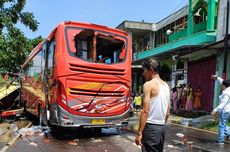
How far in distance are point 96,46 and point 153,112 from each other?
6.76 meters

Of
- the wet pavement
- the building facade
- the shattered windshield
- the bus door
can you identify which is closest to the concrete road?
the wet pavement

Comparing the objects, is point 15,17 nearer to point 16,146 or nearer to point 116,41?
point 116,41

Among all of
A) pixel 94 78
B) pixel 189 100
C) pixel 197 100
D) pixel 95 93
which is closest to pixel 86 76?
pixel 94 78

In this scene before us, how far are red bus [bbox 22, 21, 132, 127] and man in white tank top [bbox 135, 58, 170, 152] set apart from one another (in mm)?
5916

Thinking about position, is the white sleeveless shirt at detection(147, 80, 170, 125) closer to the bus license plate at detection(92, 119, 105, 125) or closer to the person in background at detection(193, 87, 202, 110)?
the bus license plate at detection(92, 119, 105, 125)

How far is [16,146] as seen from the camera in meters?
10.3

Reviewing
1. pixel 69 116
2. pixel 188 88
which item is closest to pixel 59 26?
pixel 69 116

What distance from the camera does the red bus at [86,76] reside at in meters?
11.3

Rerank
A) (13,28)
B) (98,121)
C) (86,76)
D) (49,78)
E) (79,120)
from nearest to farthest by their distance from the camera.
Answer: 1. (79,120)
2. (86,76)
3. (98,121)
4. (49,78)
5. (13,28)

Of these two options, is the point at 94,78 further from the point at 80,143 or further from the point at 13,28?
the point at 13,28

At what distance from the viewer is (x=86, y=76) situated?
457 inches

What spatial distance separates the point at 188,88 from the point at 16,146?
50.3ft

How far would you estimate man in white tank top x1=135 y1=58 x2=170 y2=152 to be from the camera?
18.0ft

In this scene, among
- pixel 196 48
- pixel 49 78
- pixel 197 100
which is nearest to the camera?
pixel 49 78
